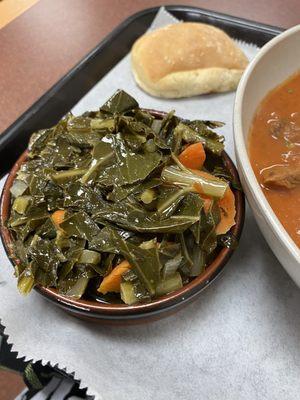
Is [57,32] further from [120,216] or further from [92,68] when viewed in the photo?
[120,216]

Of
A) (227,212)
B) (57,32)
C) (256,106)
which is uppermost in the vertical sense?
(57,32)

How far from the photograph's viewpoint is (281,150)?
5.03 ft

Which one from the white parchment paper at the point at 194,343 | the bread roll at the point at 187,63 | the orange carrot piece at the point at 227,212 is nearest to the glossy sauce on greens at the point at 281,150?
the orange carrot piece at the point at 227,212

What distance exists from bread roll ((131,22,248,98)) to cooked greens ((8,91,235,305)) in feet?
2.02

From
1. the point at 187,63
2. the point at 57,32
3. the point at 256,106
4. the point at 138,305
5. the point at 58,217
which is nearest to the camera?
the point at 138,305

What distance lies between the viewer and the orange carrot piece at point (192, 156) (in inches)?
59.8

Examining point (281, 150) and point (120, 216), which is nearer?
point (120, 216)

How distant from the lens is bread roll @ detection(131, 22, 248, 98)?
215 centimetres

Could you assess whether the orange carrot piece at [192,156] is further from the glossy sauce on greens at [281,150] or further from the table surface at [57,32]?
the table surface at [57,32]

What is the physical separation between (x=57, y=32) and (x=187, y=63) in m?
1.04

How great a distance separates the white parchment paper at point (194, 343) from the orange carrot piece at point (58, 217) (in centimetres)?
30

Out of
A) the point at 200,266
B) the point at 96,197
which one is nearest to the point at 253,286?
the point at 200,266

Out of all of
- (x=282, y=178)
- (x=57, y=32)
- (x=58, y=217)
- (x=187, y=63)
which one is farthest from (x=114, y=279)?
(x=57, y=32)

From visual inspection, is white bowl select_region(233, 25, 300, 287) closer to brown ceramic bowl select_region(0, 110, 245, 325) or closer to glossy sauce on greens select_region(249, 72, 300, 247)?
glossy sauce on greens select_region(249, 72, 300, 247)
